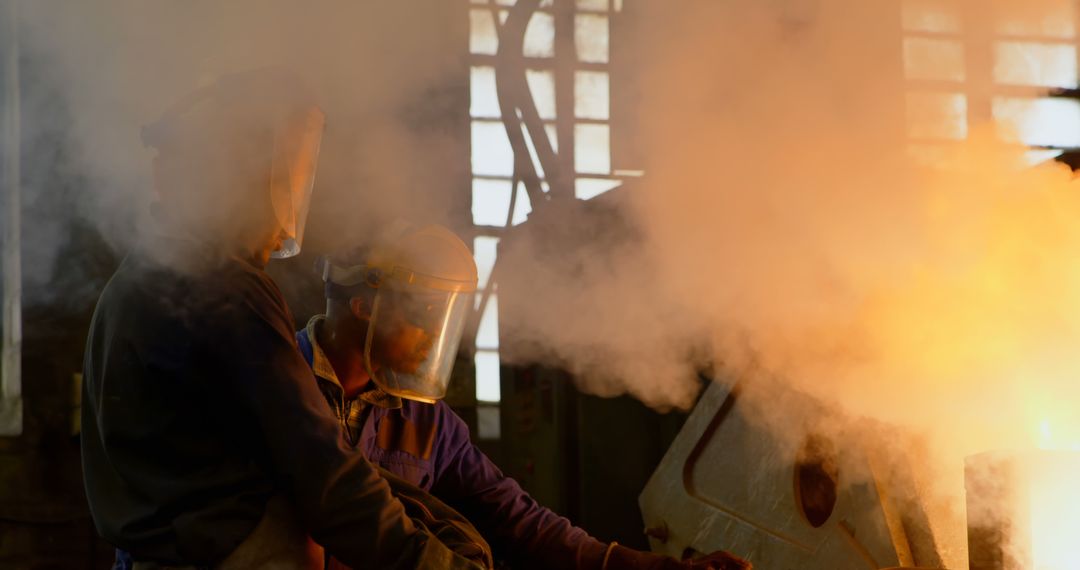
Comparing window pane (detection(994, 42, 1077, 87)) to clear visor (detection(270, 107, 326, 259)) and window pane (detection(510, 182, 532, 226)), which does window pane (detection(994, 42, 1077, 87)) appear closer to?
window pane (detection(510, 182, 532, 226))

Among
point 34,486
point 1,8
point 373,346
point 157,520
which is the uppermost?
point 1,8

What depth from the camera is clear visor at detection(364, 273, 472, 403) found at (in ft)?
8.79

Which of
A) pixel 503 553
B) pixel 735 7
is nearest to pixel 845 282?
pixel 735 7

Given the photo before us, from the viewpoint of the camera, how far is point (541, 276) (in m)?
4.49

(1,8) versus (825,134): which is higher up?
(1,8)

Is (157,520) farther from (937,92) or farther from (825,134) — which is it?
(937,92)

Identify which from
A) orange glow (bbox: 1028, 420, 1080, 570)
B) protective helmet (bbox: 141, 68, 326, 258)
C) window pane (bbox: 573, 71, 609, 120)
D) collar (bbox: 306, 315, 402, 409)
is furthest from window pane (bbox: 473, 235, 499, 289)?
orange glow (bbox: 1028, 420, 1080, 570)

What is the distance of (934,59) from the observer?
5266 millimetres

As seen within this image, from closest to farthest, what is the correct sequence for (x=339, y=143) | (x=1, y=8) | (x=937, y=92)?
(x=339, y=143), (x=1, y=8), (x=937, y=92)

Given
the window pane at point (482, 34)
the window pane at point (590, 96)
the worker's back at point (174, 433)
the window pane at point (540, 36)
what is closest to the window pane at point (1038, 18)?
the window pane at point (540, 36)

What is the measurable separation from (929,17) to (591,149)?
248 cm

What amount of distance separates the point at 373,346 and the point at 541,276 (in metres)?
1.86

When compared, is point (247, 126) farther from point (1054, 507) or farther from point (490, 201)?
point (490, 201)

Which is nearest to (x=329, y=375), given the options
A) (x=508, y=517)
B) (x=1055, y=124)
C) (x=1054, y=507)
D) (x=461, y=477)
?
(x=461, y=477)
